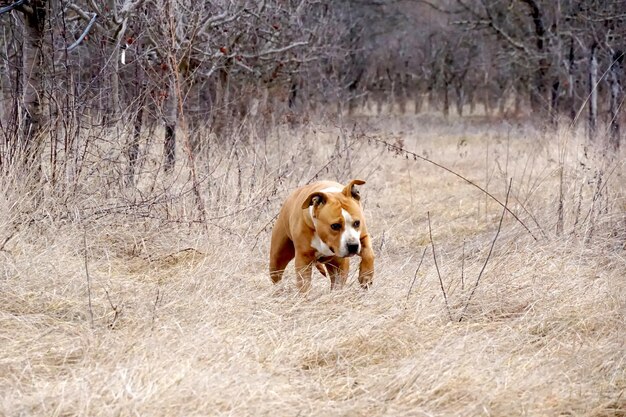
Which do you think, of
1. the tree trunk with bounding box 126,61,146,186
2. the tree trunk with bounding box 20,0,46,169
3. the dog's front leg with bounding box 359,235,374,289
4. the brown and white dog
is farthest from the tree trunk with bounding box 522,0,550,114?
the dog's front leg with bounding box 359,235,374,289

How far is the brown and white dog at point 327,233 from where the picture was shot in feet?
16.5

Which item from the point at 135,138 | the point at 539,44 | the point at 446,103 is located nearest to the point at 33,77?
the point at 135,138

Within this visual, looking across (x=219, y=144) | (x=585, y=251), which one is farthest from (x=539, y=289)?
(x=219, y=144)

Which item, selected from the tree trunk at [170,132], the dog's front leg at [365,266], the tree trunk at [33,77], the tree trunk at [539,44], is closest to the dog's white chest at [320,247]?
the dog's front leg at [365,266]

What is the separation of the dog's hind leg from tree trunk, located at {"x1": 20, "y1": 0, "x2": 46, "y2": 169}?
6.60 ft

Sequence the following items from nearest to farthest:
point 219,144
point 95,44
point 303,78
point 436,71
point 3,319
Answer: point 3,319, point 95,44, point 219,144, point 303,78, point 436,71

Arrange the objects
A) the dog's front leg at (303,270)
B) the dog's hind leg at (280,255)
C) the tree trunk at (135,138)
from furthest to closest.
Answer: the tree trunk at (135,138) → the dog's hind leg at (280,255) → the dog's front leg at (303,270)

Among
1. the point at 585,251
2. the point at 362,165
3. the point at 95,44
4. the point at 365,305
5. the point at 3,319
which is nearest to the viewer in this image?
the point at 3,319

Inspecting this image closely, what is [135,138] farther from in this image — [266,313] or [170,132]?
[266,313]

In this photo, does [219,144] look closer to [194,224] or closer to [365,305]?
[194,224]

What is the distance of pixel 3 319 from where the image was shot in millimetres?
4402

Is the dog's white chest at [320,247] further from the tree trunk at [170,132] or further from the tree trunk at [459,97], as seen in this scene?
the tree trunk at [459,97]

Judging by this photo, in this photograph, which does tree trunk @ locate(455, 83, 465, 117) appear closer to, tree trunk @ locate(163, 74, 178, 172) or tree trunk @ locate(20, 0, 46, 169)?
tree trunk @ locate(163, 74, 178, 172)

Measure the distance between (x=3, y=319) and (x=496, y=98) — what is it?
29438 millimetres
